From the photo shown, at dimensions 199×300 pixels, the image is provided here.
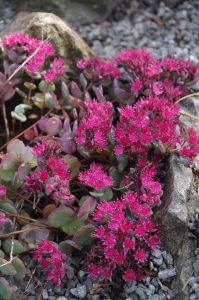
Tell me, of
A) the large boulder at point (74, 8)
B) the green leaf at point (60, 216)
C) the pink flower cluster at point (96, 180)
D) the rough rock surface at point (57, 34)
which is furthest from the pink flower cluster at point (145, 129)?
the large boulder at point (74, 8)

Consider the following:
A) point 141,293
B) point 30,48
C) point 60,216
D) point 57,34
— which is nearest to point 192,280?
point 141,293

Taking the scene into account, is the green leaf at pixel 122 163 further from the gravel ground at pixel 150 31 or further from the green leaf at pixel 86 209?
the gravel ground at pixel 150 31

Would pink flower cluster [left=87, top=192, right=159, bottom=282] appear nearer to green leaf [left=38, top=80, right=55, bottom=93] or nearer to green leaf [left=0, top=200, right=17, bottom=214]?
green leaf [left=0, top=200, right=17, bottom=214]

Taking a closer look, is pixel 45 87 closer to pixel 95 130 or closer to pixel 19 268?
pixel 95 130

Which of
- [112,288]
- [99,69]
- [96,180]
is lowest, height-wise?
[112,288]

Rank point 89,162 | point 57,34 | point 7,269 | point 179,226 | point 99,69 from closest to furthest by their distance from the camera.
→ point 7,269 < point 179,226 < point 89,162 < point 99,69 < point 57,34

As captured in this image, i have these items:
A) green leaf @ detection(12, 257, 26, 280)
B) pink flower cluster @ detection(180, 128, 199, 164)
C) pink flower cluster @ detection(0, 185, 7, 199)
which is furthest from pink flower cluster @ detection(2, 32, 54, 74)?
green leaf @ detection(12, 257, 26, 280)

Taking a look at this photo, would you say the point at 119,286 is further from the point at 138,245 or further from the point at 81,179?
the point at 81,179
